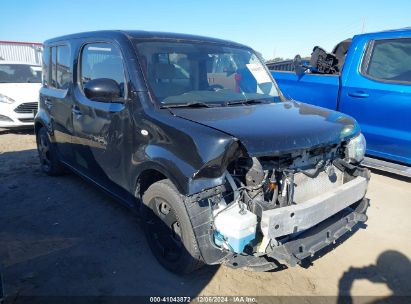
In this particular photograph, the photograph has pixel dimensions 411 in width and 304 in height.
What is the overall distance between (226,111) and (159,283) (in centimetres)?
153

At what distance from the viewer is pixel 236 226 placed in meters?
2.17

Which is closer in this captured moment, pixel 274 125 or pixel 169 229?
pixel 274 125

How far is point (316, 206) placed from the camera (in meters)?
2.47

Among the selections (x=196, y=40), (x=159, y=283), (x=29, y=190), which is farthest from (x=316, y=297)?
(x=29, y=190)

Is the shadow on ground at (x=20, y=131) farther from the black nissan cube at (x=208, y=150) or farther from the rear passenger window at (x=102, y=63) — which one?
the rear passenger window at (x=102, y=63)

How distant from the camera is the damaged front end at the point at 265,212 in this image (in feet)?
7.39

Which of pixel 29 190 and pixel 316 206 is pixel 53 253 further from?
pixel 316 206

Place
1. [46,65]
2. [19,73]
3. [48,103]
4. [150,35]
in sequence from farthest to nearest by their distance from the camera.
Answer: [19,73] < [46,65] < [48,103] < [150,35]

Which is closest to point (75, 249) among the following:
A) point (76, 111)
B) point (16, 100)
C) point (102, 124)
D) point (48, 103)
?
point (102, 124)

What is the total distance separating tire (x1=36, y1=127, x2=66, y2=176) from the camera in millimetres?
4918

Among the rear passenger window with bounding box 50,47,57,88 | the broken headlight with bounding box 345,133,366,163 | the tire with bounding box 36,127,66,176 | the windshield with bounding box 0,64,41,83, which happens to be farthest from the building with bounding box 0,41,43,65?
the broken headlight with bounding box 345,133,366,163

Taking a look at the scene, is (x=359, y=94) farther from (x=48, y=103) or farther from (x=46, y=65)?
(x=46, y=65)

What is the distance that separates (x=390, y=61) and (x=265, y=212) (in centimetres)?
361

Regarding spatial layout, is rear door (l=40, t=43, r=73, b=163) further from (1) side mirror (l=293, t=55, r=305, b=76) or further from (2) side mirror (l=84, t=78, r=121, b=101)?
(1) side mirror (l=293, t=55, r=305, b=76)
